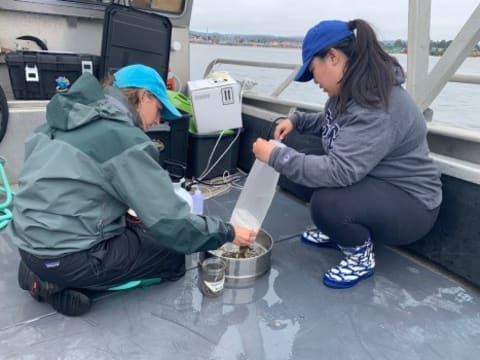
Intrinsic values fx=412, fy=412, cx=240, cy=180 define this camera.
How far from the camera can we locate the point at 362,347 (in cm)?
142

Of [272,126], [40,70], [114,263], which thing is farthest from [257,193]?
[40,70]

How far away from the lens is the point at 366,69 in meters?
1.50

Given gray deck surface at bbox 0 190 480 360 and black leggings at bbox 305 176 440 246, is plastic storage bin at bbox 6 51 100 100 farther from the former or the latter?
black leggings at bbox 305 176 440 246

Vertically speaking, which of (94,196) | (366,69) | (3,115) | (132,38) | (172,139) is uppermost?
(366,69)

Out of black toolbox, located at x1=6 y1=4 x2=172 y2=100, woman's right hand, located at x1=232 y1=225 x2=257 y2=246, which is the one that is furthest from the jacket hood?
black toolbox, located at x1=6 y1=4 x2=172 y2=100

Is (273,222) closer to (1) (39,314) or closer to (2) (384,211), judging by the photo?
(2) (384,211)

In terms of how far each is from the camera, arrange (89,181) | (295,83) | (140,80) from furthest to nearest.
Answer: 1. (295,83)
2. (140,80)
3. (89,181)

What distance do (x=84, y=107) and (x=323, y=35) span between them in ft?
2.89

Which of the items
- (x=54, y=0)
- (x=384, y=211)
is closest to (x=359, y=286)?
(x=384, y=211)

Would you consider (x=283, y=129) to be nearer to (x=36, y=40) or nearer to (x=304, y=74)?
(x=304, y=74)

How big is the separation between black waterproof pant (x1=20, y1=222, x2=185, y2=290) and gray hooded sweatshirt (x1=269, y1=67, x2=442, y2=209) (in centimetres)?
59

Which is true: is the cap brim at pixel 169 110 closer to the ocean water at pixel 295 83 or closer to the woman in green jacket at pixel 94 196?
the woman in green jacket at pixel 94 196

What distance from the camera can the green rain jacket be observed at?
4.21ft

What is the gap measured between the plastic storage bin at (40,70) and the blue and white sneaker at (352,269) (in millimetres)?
2185
